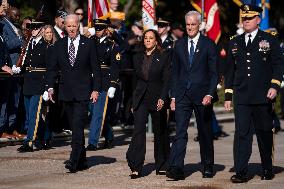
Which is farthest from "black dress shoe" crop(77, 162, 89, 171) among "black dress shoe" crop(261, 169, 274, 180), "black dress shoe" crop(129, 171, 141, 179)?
"black dress shoe" crop(261, 169, 274, 180)

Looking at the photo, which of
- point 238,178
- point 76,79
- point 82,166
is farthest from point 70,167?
point 238,178

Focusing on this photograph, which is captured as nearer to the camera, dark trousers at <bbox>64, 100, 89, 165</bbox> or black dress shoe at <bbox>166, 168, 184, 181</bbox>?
black dress shoe at <bbox>166, 168, 184, 181</bbox>

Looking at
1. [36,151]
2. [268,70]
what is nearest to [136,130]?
[268,70]

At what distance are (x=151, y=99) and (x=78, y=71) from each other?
109cm

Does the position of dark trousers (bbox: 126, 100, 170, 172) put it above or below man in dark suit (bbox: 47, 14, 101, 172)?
below

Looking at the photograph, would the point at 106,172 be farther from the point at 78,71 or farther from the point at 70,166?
the point at 78,71

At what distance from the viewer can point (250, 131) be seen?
12648mm

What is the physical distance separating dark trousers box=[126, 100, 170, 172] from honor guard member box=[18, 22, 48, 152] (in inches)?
137

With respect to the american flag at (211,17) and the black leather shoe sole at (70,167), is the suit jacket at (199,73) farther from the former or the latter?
the american flag at (211,17)

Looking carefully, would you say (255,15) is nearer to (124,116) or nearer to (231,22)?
(124,116)

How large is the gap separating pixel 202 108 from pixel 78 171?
192 centimetres

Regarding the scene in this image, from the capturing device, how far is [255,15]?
1255 centimetres

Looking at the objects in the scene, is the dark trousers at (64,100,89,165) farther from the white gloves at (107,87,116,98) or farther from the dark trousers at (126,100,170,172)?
the white gloves at (107,87,116,98)

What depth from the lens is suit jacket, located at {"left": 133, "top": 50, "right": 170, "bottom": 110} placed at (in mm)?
13102
